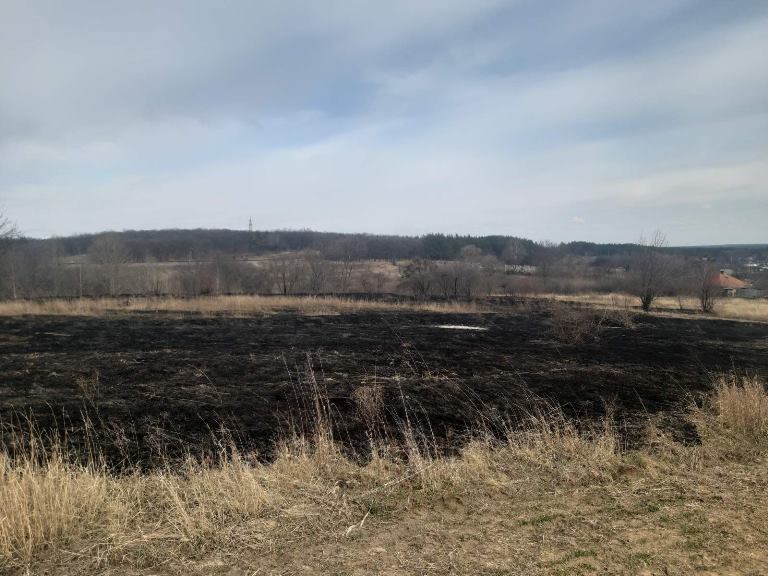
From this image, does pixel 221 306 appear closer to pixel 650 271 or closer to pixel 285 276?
pixel 285 276

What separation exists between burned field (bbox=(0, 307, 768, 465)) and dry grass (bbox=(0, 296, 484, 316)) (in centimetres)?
332

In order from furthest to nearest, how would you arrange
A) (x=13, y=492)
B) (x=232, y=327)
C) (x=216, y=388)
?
(x=232, y=327) → (x=216, y=388) → (x=13, y=492)

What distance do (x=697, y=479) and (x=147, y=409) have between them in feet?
26.3

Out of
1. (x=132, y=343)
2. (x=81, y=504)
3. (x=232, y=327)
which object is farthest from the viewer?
(x=232, y=327)

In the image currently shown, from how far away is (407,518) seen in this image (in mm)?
3619

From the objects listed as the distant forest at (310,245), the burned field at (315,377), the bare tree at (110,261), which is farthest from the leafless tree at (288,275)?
the distant forest at (310,245)

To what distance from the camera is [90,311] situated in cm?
2441

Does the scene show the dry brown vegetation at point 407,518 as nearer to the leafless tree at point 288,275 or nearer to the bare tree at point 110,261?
the bare tree at point 110,261

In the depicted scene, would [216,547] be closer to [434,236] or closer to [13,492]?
[13,492]

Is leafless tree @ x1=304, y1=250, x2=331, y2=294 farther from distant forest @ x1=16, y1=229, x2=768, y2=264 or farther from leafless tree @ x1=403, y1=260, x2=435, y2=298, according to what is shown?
distant forest @ x1=16, y1=229, x2=768, y2=264

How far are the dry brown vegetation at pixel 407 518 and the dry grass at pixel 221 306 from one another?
72.9ft

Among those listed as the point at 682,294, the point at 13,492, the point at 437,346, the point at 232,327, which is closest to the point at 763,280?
the point at 682,294

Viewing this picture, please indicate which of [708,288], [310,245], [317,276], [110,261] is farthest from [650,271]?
[310,245]

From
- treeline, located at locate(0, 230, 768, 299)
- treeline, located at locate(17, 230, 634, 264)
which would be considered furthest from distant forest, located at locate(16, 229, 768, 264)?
treeline, located at locate(0, 230, 768, 299)
